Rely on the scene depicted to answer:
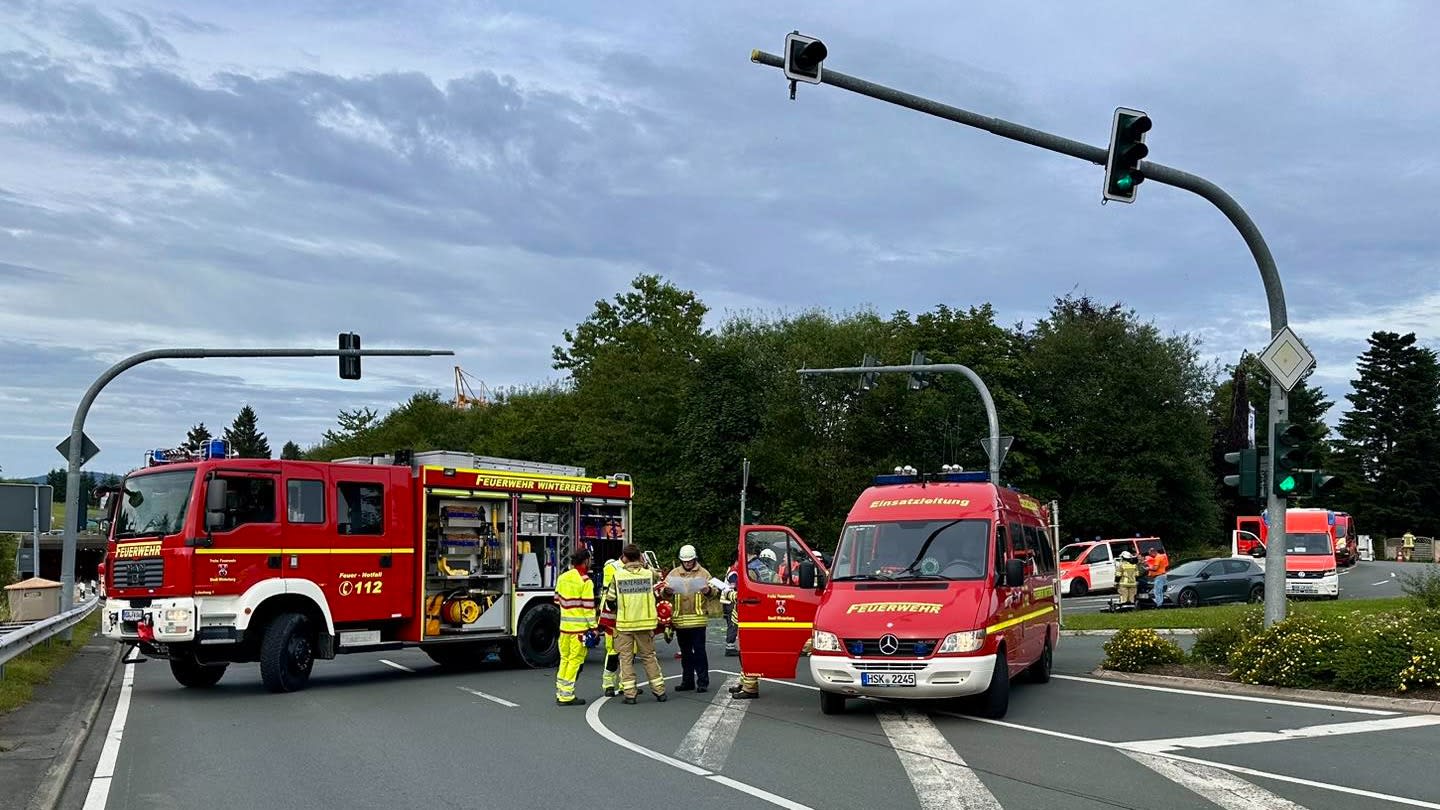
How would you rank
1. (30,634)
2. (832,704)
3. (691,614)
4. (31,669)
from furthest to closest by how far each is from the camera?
1. (31,669)
2. (30,634)
3. (691,614)
4. (832,704)

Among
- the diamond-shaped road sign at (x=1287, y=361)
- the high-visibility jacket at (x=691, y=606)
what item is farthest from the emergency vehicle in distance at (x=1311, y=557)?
the high-visibility jacket at (x=691, y=606)

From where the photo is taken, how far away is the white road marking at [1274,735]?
11.2 meters

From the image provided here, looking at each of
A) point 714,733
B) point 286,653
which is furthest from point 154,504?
point 714,733

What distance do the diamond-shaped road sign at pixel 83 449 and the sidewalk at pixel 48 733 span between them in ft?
15.7

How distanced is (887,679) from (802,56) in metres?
5.88

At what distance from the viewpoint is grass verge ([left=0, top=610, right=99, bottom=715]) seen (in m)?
14.4

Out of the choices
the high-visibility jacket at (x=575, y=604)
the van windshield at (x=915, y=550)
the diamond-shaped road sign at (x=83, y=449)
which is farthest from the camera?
Result: the diamond-shaped road sign at (x=83, y=449)

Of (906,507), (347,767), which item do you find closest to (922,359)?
(906,507)

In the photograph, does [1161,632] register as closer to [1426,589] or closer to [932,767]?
[1426,589]

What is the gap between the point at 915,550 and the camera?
14148 mm

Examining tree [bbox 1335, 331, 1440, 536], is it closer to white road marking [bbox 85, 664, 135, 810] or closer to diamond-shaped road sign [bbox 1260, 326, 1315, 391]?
diamond-shaped road sign [bbox 1260, 326, 1315, 391]

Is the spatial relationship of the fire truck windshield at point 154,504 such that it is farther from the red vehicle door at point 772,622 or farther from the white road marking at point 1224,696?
the white road marking at point 1224,696

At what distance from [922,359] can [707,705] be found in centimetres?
1394

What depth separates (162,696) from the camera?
53.9 ft
